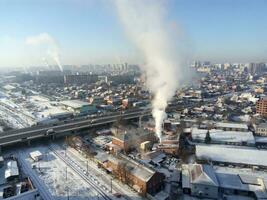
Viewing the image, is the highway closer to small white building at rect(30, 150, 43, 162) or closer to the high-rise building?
small white building at rect(30, 150, 43, 162)

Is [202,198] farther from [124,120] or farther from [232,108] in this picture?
[232,108]

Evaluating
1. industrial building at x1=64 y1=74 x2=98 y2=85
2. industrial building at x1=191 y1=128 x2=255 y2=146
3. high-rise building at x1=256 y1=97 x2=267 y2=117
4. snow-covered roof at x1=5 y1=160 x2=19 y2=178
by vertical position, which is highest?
industrial building at x1=64 y1=74 x2=98 y2=85

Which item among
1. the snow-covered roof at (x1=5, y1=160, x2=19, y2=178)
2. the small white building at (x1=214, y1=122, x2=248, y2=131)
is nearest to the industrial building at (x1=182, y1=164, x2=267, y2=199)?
the small white building at (x1=214, y1=122, x2=248, y2=131)

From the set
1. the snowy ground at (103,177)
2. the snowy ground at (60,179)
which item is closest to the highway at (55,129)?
the snowy ground at (60,179)

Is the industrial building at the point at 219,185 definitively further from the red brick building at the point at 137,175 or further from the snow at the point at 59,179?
the snow at the point at 59,179

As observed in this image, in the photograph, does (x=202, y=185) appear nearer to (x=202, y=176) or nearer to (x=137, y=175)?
(x=202, y=176)

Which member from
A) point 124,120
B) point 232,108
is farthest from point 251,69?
point 124,120
